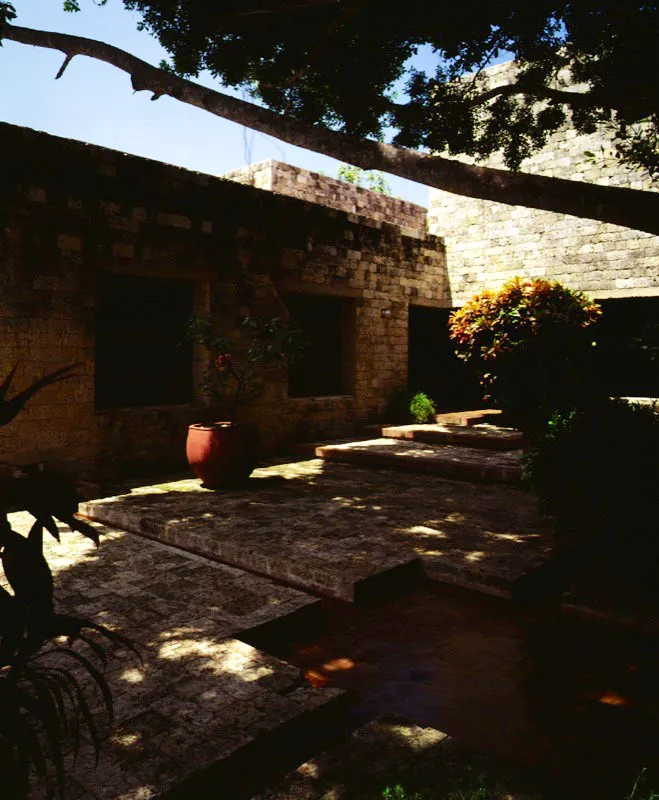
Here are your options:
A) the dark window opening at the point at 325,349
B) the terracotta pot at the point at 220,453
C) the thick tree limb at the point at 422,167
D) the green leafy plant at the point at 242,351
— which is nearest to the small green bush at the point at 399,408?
Answer: the dark window opening at the point at 325,349

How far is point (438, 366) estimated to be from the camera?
41.5 ft

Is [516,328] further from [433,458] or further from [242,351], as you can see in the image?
[242,351]

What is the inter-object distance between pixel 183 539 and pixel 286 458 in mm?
4053

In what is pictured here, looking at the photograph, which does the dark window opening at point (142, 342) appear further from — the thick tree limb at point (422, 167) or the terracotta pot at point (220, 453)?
the thick tree limb at point (422, 167)

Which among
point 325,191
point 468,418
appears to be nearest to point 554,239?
point 468,418

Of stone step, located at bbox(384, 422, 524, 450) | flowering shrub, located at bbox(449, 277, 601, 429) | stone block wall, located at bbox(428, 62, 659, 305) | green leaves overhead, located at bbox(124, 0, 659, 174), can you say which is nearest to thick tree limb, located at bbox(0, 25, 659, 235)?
green leaves overhead, located at bbox(124, 0, 659, 174)

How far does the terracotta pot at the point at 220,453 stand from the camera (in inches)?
264

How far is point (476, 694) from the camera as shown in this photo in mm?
2938

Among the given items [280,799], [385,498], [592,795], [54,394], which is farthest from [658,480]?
[54,394]

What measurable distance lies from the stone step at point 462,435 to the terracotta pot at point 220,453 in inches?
144

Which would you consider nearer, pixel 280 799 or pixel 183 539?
pixel 280 799

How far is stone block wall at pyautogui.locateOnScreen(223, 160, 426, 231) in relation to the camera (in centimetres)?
1181

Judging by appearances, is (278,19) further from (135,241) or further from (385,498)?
(385,498)

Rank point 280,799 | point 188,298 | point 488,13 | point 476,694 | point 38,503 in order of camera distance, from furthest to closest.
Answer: point 188,298 → point 488,13 → point 476,694 → point 280,799 → point 38,503
